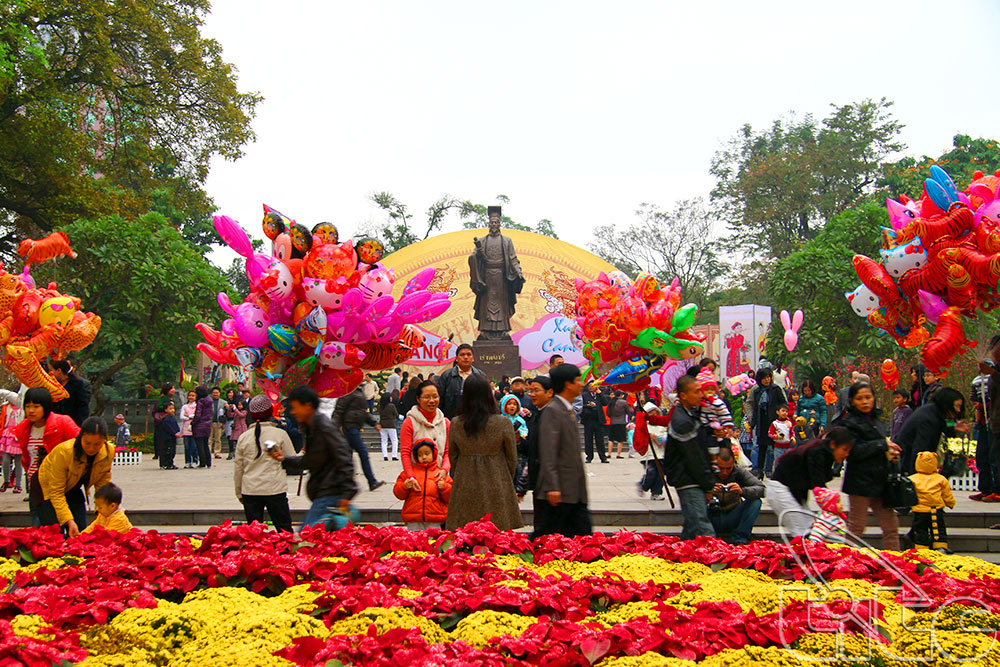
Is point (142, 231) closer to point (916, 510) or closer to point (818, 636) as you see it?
point (916, 510)

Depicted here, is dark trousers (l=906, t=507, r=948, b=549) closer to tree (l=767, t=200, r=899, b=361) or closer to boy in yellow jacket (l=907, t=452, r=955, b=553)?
boy in yellow jacket (l=907, t=452, r=955, b=553)

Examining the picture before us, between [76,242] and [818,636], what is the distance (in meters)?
19.3

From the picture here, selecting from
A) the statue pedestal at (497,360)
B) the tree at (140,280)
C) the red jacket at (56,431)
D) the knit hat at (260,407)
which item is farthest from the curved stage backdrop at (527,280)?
the knit hat at (260,407)

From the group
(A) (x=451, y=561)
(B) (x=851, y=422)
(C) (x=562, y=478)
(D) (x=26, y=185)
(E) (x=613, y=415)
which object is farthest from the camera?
(D) (x=26, y=185)

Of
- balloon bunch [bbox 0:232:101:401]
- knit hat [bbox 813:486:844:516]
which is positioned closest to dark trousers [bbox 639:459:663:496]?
knit hat [bbox 813:486:844:516]

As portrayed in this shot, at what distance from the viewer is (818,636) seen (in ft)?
10.2

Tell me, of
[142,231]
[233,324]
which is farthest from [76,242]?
[233,324]

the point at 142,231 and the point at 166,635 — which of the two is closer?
the point at 166,635

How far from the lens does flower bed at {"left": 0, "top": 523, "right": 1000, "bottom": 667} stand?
119 inches

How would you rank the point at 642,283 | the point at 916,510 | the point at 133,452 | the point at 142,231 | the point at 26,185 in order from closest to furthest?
the point at 916,510 < the point at 642,283 < the point at 133,452 < the point at 26,185 < the point at 142,231

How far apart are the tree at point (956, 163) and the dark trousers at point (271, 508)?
28.8 metres

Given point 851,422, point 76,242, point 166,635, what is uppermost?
point 76,242

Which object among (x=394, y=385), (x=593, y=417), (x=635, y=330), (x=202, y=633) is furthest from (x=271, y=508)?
(x=394, y=385)

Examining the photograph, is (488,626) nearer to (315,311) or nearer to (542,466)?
(542,466)
